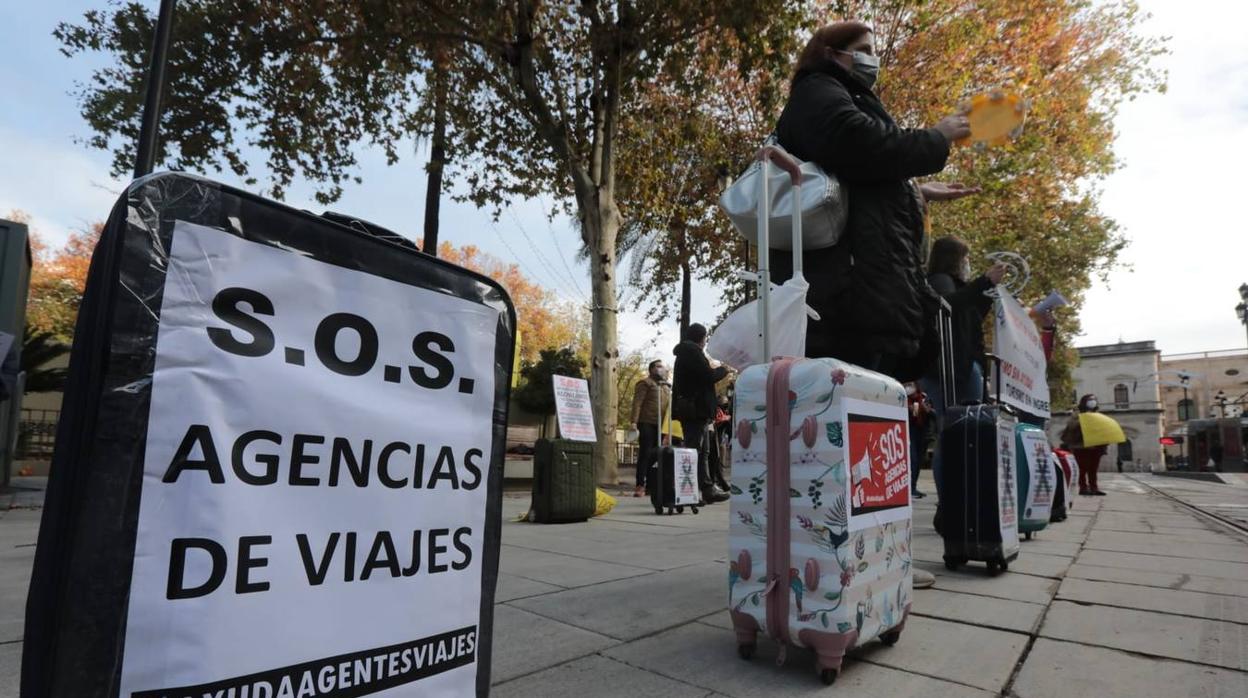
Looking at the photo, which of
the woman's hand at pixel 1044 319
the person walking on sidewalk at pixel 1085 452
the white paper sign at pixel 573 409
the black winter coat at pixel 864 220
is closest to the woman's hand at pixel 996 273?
the woman's hand at pixel 1044 319

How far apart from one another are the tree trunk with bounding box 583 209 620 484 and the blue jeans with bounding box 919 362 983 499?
6759 mm

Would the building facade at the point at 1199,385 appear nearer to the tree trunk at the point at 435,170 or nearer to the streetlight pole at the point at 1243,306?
the streetlight pole at the point at 1243,306

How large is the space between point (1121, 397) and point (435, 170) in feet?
247

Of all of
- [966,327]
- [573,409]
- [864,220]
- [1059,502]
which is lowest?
[1059,502]

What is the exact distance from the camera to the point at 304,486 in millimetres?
946

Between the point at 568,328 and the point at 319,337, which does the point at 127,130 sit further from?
the point at 568,328

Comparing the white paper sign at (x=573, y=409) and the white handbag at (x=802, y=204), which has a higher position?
the white handbag at (x=802, y=204)

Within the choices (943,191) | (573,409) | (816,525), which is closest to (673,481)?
(573,409)

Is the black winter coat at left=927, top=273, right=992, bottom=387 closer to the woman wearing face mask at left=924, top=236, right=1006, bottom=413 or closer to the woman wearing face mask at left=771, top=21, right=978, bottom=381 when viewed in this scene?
the woman wearing face mask at left=924, top=236, right=1006, bottom=413

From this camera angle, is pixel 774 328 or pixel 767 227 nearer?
pixel 774 328

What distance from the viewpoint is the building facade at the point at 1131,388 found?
6369cm

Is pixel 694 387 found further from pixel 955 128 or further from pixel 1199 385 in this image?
pixel 1199 385

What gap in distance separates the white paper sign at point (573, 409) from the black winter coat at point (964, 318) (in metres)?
3.58

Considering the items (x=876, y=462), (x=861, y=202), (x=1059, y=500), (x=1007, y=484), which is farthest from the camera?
(x=1059, y=500)
